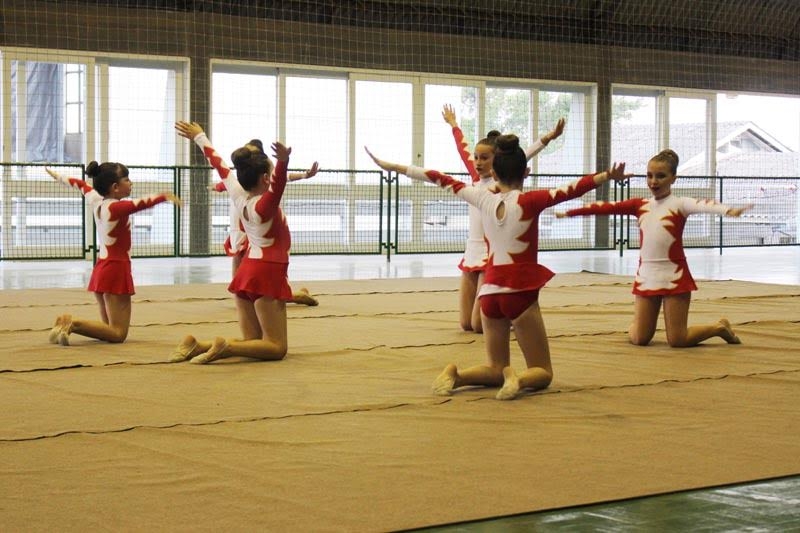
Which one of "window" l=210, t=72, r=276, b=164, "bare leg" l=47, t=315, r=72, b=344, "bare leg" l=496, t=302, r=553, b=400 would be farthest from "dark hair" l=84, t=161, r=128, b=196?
"window" l=210, t=72, r=276, b=164

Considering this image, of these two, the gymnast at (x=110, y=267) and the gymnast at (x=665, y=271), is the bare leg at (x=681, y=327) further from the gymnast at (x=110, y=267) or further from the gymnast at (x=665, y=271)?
the gymnast at (x=110, y=267)

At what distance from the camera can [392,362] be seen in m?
5.31

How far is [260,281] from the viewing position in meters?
5.27

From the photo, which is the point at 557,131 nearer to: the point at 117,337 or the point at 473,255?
the point at 473,255

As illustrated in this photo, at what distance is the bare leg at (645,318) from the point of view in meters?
5.91

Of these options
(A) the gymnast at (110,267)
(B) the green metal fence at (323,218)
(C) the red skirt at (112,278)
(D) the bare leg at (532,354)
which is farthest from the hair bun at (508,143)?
(B) the green metal fence at (323,218)

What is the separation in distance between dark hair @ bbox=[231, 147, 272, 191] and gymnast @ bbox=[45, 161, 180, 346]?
75cm

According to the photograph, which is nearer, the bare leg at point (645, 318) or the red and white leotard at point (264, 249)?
the red and white leotard at point (264, 249)

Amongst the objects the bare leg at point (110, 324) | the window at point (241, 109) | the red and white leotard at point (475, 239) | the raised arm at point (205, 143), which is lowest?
the bare leg at point (110, 324)

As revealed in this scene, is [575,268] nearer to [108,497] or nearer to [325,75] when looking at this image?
[325,75]

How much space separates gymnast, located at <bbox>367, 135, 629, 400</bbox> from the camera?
4398 millimetres

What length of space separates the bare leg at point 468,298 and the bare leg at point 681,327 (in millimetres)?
1244

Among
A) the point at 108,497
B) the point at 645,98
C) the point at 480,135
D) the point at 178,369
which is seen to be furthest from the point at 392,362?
the point at 645,98

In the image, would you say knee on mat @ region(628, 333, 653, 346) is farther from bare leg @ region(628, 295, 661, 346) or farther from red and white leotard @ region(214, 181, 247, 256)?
red and white leotard @ region(214, 181, 247, 256)
